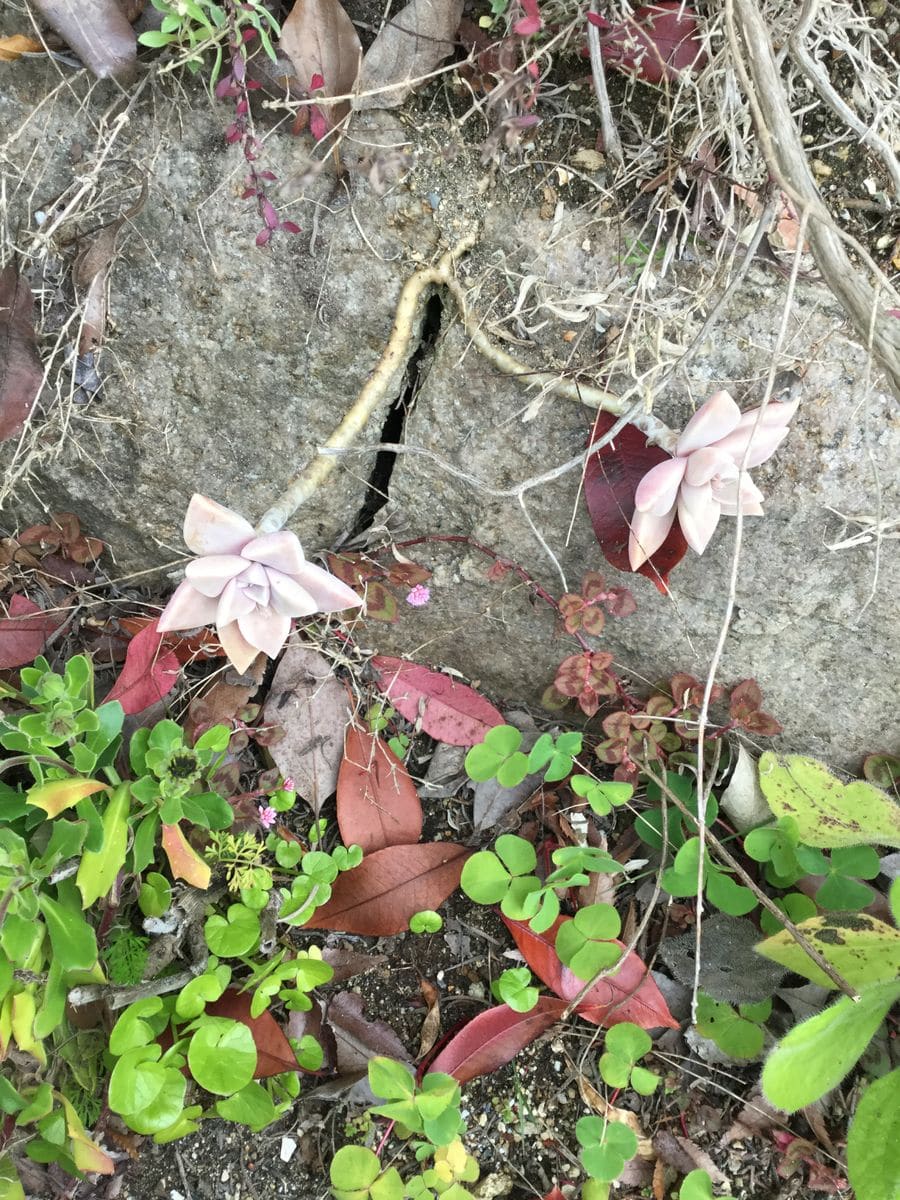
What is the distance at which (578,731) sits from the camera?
176 centimetres

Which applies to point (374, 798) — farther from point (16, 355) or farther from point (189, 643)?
point (16, 355)

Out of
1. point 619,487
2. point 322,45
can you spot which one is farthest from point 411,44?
point 619,487

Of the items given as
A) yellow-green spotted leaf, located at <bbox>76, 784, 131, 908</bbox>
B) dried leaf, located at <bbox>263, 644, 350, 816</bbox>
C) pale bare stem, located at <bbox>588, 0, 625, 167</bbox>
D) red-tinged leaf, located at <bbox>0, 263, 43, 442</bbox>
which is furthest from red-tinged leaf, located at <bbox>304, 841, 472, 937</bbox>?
pale bare stem, located at <bbox>588, 0, 625, 167</bbox>

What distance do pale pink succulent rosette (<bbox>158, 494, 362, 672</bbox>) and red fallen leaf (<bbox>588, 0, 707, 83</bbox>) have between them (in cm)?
92

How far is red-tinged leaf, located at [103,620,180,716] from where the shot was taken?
62.4 inches

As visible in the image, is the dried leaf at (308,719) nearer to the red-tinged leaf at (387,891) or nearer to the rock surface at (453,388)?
the red-tinged leaf at (387,891)

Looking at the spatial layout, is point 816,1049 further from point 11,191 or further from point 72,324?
point 11,191

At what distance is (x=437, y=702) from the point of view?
1754 millimetres

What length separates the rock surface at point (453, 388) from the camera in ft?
4.66

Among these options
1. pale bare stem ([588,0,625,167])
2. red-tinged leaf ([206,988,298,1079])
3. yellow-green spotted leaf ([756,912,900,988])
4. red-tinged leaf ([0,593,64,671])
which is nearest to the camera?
pale bare stem ([588,0,625,167])

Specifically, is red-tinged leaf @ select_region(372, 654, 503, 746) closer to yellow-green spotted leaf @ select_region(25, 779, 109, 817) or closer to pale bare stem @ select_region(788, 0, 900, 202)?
yellow-green spotted leaf @ select_region(25, 779, 109, 817)

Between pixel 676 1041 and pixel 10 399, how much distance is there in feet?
5.71

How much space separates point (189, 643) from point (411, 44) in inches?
44.6

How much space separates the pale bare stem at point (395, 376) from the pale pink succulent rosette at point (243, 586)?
0.11 m
